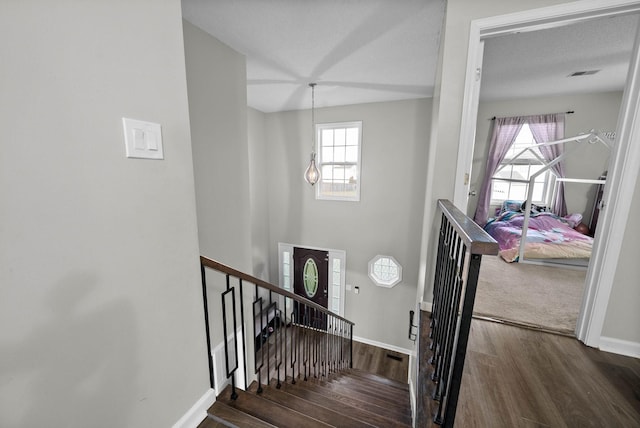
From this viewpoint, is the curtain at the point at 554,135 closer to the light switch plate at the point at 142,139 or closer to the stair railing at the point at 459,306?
the stair railing at the point at 459,306

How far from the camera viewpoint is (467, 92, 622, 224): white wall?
396 cm

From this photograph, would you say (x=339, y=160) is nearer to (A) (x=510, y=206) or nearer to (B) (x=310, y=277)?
(B) (x=310, y=277)

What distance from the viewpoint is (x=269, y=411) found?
138cm

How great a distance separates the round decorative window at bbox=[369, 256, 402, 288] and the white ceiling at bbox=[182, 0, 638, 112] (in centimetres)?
287

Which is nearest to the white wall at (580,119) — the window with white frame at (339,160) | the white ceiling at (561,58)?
the white ceiling at (561,58)

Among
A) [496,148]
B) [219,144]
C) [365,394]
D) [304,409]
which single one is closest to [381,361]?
[365,394]

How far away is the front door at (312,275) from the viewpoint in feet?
16.3

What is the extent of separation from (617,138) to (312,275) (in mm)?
4522

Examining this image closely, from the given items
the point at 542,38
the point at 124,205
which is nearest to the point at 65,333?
the point at 124,205

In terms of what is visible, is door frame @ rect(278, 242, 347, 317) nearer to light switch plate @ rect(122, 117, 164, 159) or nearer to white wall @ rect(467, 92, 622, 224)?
white wall @ rect(467, 92, 622, 224)

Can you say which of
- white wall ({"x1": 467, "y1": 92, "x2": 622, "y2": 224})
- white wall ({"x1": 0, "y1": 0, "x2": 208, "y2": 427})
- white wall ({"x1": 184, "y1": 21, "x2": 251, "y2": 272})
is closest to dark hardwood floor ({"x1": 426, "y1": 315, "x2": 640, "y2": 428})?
white wall ({"x1": 0, "y1": 0, "x2": 208, "y2": 427})

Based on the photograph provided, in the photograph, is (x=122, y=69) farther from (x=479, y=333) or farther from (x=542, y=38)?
(x=542, y=38)

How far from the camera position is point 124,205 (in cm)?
90

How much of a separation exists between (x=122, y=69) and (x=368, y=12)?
178 centimetres
